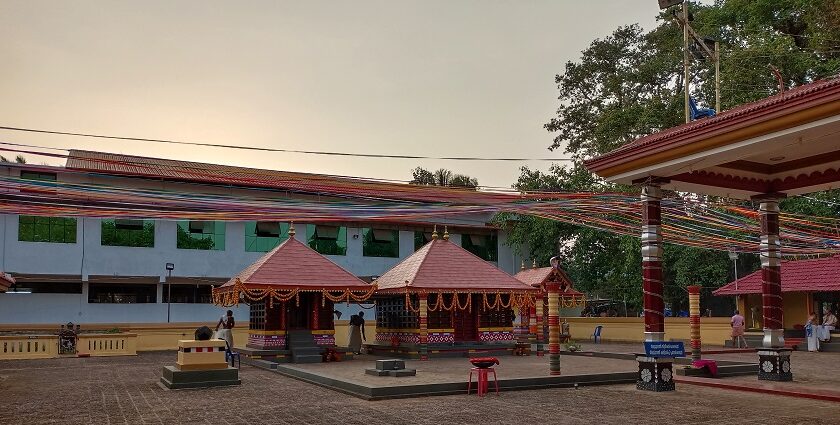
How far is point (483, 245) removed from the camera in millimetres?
46469

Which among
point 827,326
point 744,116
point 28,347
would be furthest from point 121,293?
point 744,116

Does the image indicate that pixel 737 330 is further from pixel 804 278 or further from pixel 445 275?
pixel 445 275

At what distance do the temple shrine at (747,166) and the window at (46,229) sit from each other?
93.1 feet

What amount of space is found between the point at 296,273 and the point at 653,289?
13151 millimetres

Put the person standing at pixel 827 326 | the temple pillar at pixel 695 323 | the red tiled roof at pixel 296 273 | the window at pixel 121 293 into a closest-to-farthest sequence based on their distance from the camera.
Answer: the temple pillar at pixel 695 323
the red tiled roof at pixel 296 273
the person standing at pixel 827 326
the window at pixel 121 293

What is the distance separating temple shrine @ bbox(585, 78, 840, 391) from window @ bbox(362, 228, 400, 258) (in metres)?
27.9

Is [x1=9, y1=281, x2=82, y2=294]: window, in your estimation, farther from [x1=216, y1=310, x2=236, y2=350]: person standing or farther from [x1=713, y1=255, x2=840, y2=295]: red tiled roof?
[x1=713, y1=255, x2=840, y2=295]: red tiled roof

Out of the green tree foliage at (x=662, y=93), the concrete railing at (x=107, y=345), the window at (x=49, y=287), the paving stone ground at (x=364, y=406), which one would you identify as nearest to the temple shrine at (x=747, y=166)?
the paving stone ground at (x=364, y=406)

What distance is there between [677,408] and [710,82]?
842 inches

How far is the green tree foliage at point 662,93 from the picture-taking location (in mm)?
27906

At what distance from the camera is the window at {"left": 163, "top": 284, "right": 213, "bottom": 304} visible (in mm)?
39375

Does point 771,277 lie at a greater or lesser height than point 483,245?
lesser

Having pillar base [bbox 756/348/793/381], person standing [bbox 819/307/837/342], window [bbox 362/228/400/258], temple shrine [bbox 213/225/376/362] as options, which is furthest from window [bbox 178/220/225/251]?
pillar base [bbox 756/348/793/381]

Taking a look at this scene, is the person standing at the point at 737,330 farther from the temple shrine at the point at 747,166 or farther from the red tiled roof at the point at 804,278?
the temple shrine at the point at 747,166
